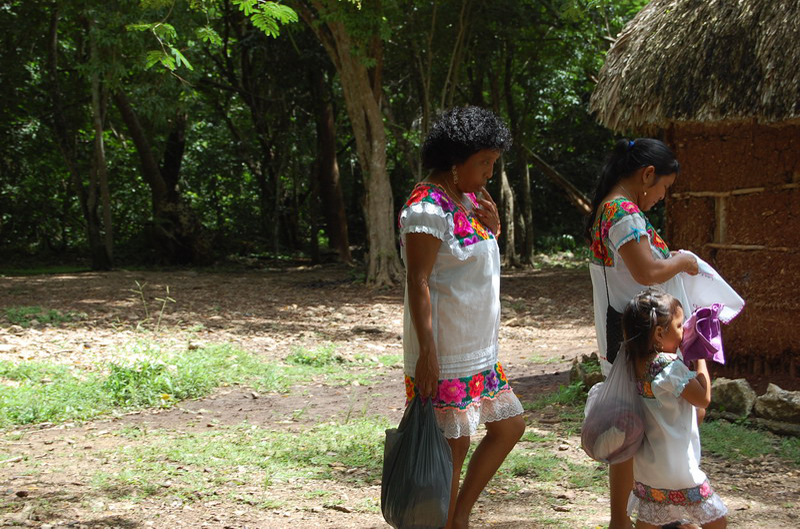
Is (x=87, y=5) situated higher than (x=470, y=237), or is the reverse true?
(x=87, y=5)

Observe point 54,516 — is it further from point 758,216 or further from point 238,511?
point 758,216

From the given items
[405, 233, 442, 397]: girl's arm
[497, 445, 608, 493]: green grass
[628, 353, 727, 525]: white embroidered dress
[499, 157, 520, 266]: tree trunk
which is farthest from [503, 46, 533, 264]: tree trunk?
[628, 353, 727, 525]: white embroidered dress

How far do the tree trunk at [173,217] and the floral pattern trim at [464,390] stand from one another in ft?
49.0

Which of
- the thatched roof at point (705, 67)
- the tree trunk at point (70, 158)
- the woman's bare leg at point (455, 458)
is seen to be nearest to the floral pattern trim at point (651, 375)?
the woman's bare leg at point (455, 458)

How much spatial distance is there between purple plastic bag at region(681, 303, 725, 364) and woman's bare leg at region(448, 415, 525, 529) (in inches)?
27.6

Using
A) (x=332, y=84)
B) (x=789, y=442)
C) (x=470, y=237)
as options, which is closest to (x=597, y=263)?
(x=470, y=237)

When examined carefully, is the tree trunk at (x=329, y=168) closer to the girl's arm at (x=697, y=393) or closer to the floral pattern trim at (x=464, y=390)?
the floral pattern trim at (x=464, y=390)

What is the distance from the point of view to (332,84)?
17.2 meters

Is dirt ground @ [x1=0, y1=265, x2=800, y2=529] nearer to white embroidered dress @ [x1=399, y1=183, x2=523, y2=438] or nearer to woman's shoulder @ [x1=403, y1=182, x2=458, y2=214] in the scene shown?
white embroidered dress @ [x1=399, y1=183, x2=523, y2=438]

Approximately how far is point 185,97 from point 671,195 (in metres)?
8.80

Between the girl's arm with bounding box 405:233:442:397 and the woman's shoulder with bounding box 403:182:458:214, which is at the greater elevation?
the woman's shoulder with bounding box 403:182:458:214

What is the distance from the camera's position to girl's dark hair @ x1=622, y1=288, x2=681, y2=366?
283 centimetres

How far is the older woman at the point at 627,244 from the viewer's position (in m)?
3.06

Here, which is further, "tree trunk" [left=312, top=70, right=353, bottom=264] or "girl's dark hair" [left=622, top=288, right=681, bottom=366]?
"tree trunk" [left=312, top=70, right=353, bottom=264]
